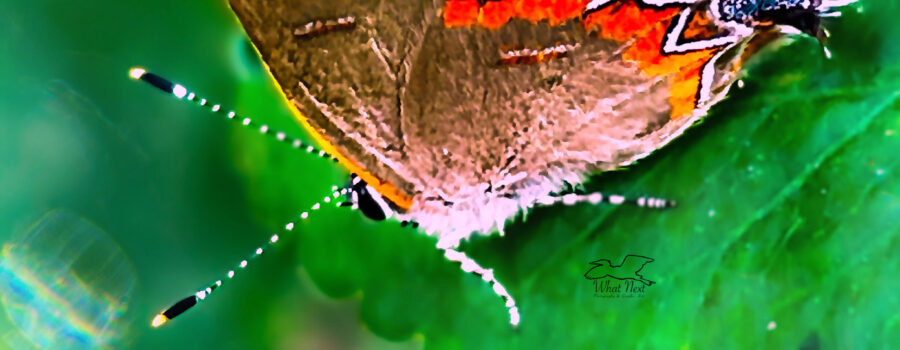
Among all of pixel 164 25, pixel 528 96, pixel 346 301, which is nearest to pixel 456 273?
pixel 346 301

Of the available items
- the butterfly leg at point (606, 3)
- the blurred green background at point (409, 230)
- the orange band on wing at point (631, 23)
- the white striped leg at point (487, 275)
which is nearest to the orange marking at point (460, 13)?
the orange band on wing at point (631, 23)

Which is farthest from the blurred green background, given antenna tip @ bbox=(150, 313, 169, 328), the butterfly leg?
the butterfly leg

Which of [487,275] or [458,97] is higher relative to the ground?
[458,97]

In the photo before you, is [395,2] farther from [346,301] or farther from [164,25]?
[346,301]

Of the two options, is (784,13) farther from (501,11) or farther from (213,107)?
(213,107)

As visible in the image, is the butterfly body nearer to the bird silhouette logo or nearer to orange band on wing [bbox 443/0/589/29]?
orange band on wing [bbox 443/0/589/29]

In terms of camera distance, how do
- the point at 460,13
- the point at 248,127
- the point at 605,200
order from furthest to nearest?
the point at 605,200
the point at 248,127
the point at 460,13

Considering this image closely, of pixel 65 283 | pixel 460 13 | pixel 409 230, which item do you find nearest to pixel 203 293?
pixel 65 283
